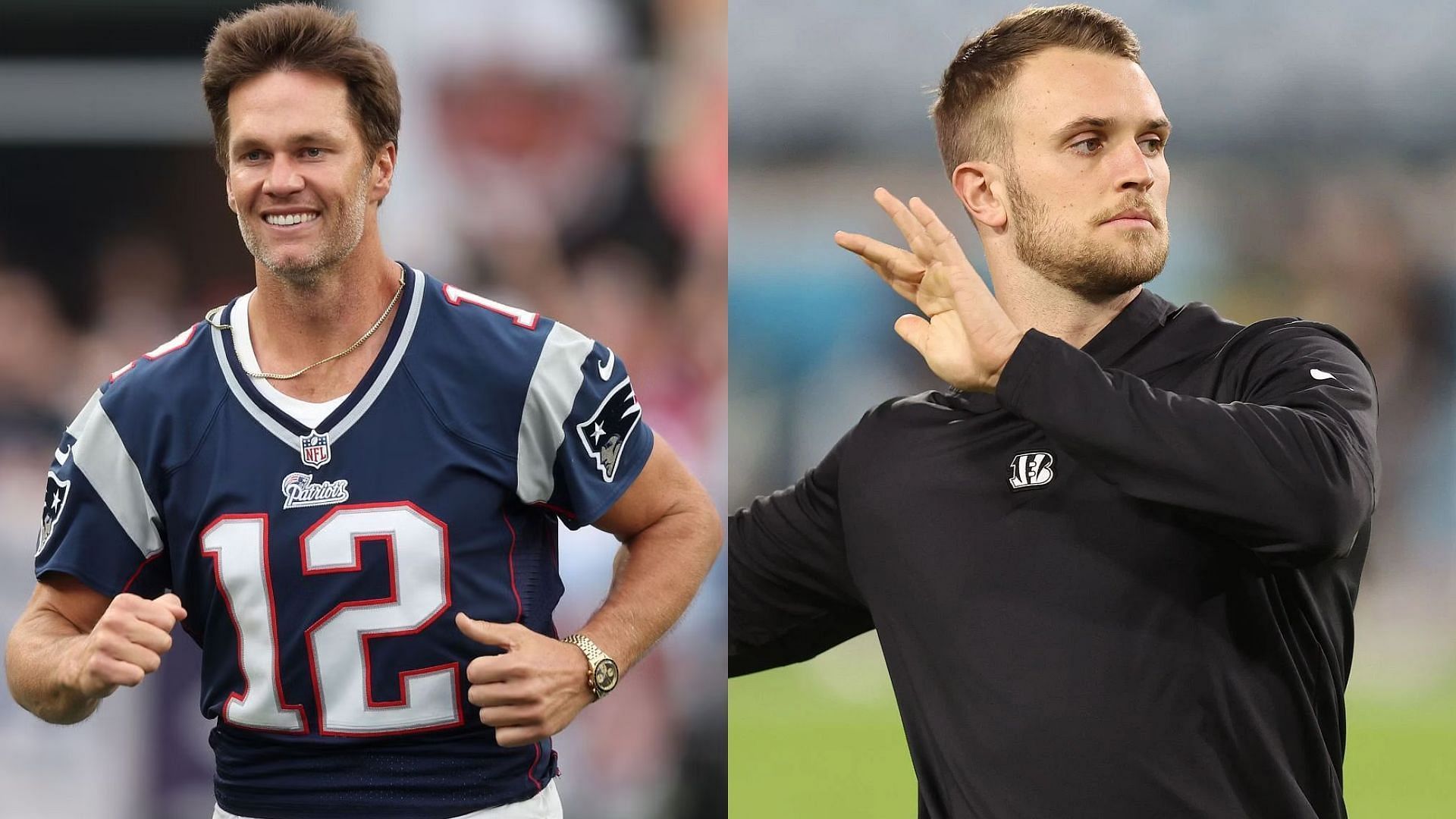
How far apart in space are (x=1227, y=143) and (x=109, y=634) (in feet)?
20.5

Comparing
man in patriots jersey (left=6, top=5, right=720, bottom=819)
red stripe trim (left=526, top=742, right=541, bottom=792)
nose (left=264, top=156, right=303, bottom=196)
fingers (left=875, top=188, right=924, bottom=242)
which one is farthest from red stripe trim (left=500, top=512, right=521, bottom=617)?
fingers (left=875, top=188, right=924, bottom=242)

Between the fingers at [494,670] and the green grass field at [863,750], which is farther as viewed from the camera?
the green grass field at [863,750]

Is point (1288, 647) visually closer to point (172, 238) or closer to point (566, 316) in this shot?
point (566, 316)

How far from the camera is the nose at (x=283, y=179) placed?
77.8 inches

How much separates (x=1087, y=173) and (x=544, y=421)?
91cm

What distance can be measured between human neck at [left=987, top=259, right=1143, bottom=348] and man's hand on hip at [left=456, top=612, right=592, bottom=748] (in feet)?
2.86

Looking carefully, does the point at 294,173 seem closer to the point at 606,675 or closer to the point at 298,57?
the point at 298,57

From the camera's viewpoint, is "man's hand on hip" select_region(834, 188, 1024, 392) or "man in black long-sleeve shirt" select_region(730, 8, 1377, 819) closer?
"man in black long-sleeve shirt" select_region(730, 8, 1377, 819)

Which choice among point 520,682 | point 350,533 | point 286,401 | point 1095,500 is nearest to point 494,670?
point 520,682

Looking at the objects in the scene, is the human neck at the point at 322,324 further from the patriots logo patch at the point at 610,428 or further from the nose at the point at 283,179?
the patriots logo patch at the point at 610,428

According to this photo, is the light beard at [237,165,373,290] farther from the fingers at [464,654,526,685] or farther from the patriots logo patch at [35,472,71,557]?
the fingers at [464,654,526,685]

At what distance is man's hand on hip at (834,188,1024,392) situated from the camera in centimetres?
178

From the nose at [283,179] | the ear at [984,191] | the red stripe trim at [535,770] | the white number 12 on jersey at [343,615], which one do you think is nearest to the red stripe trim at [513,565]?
the white number 12 on jersey at [343,615]

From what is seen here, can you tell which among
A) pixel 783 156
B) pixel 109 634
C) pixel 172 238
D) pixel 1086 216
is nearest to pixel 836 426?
pixel 783 156
